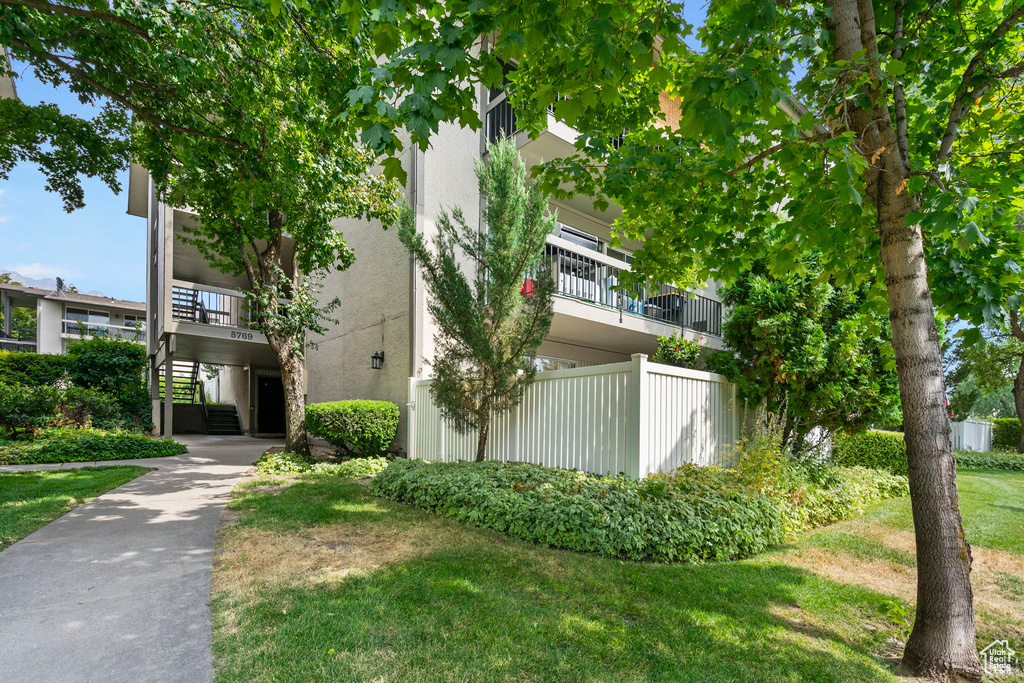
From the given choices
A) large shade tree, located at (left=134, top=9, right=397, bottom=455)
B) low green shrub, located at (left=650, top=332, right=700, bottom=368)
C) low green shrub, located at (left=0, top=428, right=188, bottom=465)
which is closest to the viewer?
large shade tree, located at (left=134, top=9, right=397, bottom=455)

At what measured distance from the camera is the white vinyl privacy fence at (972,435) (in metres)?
20.4

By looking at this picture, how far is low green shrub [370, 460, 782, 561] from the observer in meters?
4.62

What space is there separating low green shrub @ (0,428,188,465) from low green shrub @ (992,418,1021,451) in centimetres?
2869

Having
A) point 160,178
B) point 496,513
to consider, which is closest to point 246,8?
point 160,178

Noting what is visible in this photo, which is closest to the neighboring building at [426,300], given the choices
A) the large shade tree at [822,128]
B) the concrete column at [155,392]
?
the concrete column at [155,392]

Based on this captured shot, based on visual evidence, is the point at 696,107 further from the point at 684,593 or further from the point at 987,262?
the point at 684,593

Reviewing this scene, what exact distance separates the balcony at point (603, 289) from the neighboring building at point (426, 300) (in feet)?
0.09

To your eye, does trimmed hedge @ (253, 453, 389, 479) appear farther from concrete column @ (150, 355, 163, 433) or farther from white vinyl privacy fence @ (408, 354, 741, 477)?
concrete column @ (150, 355, 163, 433)

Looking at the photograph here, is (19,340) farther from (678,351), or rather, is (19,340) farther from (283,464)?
(678,351)

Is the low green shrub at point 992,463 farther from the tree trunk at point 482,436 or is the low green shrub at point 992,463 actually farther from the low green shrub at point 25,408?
the low green shrub at point 25,408

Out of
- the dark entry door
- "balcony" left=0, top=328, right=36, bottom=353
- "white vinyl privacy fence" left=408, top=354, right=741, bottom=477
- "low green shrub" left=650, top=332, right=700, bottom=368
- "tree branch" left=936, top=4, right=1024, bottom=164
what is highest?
"tree branch" left=936, top=4, right=1024, bottom=164

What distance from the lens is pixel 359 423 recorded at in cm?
959

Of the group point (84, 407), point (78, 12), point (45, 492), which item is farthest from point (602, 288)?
point (84, 407)

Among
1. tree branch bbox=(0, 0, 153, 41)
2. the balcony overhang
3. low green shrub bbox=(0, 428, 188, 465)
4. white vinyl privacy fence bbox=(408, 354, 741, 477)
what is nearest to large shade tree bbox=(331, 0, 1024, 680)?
white vinyl privacy fence bbox=(408, 354, 741, 477)
